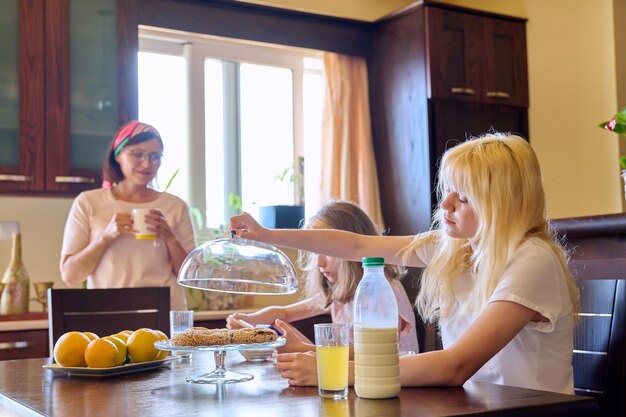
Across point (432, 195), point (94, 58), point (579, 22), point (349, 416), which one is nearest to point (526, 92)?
point (579, 22)

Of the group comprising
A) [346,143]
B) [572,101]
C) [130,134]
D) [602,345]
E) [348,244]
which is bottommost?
[602,345]

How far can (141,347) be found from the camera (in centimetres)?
179

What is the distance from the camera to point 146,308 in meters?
2.51

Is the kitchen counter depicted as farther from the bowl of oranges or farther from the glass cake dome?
the glass cake dome

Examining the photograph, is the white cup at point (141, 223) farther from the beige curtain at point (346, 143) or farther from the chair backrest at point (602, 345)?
the beige curtain at point (346, 143)

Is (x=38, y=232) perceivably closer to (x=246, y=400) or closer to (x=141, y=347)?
(x=141, y=347)

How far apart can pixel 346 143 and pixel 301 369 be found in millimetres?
3008

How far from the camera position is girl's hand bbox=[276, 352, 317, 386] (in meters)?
1.45

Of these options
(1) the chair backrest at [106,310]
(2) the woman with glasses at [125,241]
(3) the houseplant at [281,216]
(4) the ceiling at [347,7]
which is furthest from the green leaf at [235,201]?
(1) the chair backrest at [106,310]

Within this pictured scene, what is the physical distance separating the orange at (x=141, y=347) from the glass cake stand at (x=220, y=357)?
16cm

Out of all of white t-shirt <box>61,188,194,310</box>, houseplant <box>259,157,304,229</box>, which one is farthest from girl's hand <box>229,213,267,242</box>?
houseplant <box>259,157,304,229</box>

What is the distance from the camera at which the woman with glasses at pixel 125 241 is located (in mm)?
2885

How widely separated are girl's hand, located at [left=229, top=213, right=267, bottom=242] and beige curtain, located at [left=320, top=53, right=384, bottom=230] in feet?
8.22

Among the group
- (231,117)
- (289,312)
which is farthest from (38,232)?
(289,312)
